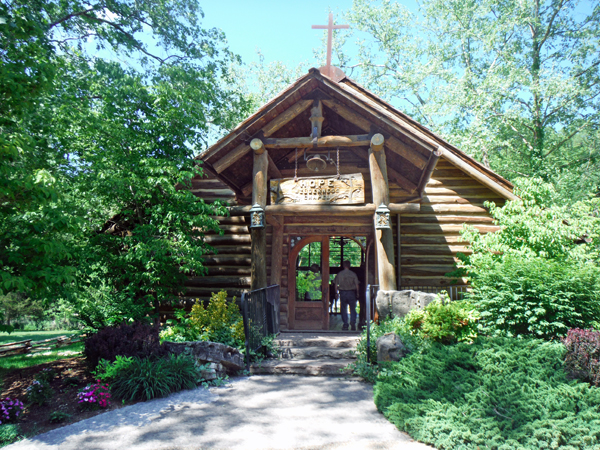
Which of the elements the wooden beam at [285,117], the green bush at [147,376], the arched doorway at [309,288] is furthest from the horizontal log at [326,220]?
the green bush at [147,376]

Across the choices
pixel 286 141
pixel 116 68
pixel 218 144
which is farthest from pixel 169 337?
pixel 116 68

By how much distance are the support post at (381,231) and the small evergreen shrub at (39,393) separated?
19.2 ft

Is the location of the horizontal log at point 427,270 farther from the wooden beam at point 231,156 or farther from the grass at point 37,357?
the grass at point 37,357

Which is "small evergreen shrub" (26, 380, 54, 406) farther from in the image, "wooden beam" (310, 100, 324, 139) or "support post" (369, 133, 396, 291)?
"wooden beam" (310, 100, 324, 139)

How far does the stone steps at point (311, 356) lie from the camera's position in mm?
7266

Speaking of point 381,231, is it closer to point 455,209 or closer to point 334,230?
point 334,230

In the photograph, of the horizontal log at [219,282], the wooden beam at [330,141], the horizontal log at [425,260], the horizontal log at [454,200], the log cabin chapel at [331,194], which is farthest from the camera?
the horizontal log at [454,200]

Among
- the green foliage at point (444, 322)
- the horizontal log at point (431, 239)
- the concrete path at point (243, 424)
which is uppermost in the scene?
the horizontal log at point (431, 239)

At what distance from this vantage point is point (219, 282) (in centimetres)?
1120

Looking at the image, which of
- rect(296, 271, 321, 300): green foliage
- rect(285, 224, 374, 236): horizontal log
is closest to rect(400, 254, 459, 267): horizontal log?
rect(285, 224, 374, 236): horizontal log

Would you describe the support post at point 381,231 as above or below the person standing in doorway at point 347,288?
above

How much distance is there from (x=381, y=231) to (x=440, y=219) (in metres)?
3.83

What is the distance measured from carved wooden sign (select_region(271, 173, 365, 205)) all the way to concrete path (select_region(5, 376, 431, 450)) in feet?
12.6

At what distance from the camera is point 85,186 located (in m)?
8.15
